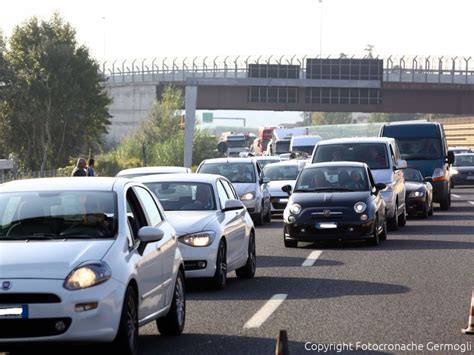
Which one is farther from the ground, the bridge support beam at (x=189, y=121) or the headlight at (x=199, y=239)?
the headlight at (x=199, y=239)

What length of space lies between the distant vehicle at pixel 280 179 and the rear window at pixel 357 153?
514 centimetres

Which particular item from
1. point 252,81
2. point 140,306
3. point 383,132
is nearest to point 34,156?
point 252,81

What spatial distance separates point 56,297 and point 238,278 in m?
8.10

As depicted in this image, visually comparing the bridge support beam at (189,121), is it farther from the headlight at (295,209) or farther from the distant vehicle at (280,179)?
the headlight at (295,209)

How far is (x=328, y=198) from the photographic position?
78.7 feet

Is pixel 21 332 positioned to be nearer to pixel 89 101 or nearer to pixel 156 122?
pixel 89 101

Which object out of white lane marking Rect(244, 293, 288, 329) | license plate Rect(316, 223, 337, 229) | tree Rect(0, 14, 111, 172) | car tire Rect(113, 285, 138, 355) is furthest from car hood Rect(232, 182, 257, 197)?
tree Rect(0, 14, 111, 172)

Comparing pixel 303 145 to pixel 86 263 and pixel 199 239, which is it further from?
pixel 86 263

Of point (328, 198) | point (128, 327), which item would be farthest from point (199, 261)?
point (328, 198)

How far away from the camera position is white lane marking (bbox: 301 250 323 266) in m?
20.2

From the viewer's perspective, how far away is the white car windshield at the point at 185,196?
1745 centimetres

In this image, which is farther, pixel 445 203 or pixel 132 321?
pixel 445 203

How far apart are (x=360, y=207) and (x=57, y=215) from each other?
1307 centimetres

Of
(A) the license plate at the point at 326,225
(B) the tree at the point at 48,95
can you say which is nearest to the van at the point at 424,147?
(A) the license plate at the point at 326,225
